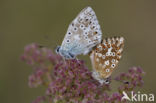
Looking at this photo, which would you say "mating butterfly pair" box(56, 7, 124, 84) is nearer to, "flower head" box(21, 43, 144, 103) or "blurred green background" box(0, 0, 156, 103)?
"flower head" box(21, 43, 144, 103)

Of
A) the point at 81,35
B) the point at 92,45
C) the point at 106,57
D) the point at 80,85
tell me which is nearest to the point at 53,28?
the point at 81,35

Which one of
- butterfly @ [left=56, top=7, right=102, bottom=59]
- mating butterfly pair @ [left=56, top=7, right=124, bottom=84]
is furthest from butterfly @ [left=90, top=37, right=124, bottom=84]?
butterfly @ [left=56, top=7, right=102, bottom=59]

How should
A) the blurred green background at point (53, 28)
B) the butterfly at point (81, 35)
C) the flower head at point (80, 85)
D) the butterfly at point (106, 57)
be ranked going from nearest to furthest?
the flower head at point (80, 85), the butterfly at point (106, 57), the butterfly at point (81, 35), the blurred green background at point (53, 28)

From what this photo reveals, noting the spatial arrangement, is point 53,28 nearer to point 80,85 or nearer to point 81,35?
point 81,35

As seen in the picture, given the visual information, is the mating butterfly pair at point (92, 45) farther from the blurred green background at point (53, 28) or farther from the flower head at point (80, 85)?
the blurred green background at point (53, 28)

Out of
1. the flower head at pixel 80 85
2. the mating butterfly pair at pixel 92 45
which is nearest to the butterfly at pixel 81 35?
the mating butterfly pair at pixel 92 45

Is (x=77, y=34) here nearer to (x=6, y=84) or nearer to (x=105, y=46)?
(x=105, y=46)

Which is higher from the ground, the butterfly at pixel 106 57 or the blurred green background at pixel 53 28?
the blurred green background at pixel 53 28
